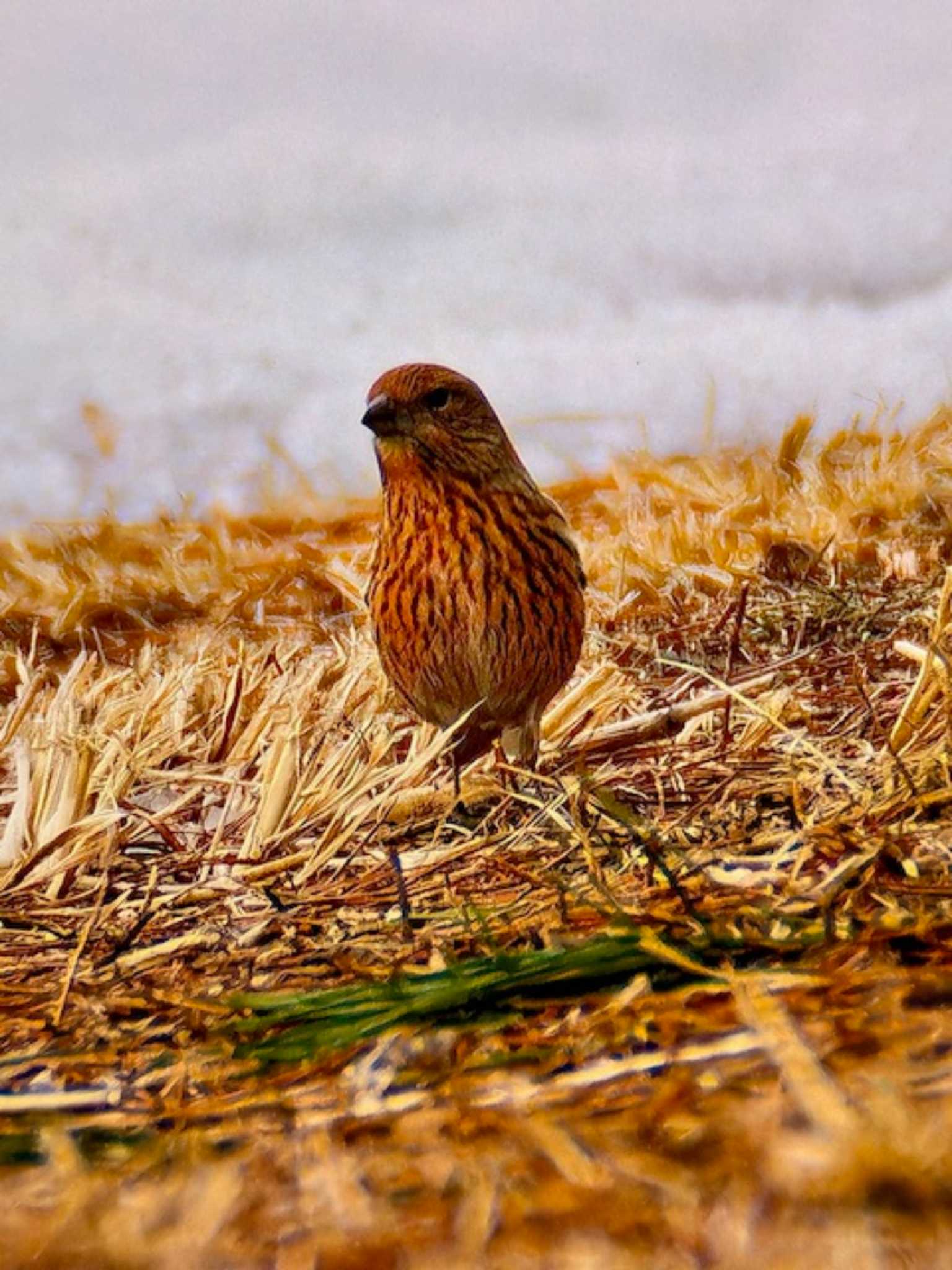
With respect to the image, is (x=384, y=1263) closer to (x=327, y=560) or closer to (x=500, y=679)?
(x=500, y=679)

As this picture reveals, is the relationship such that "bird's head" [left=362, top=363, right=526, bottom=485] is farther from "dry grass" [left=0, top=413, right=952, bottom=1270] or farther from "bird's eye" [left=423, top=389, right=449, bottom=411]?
"dry grass" [left=0, top=413, right=952, bottom=1270]

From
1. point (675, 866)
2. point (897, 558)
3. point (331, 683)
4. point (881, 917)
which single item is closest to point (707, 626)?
point (897, 558)

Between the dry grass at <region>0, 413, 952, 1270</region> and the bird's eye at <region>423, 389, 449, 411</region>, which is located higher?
the bird's eye at <region>423, 389, 449, 411</region>

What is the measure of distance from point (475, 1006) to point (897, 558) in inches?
87.8

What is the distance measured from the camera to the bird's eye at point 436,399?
1929 millimetres

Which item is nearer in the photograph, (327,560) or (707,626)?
(707,626)

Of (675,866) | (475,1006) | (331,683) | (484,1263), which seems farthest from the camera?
(331,683)

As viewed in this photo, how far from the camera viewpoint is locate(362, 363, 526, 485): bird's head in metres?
1.91

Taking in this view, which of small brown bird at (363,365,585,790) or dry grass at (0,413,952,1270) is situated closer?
Result: dry grass at (0,413,952,1270)

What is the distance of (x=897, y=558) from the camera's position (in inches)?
113

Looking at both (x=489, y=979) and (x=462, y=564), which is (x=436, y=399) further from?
(x=489, y=979)

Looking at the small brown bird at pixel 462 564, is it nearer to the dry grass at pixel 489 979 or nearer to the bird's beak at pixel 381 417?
the bird's beak at pixel 381 417

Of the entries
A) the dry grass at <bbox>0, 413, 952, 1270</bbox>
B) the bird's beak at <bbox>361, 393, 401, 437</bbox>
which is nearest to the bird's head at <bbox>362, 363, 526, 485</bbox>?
the bird's beak at <bbox>361, 393, 401, 437</bbox>

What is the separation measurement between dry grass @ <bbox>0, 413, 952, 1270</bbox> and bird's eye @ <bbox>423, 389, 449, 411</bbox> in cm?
55
